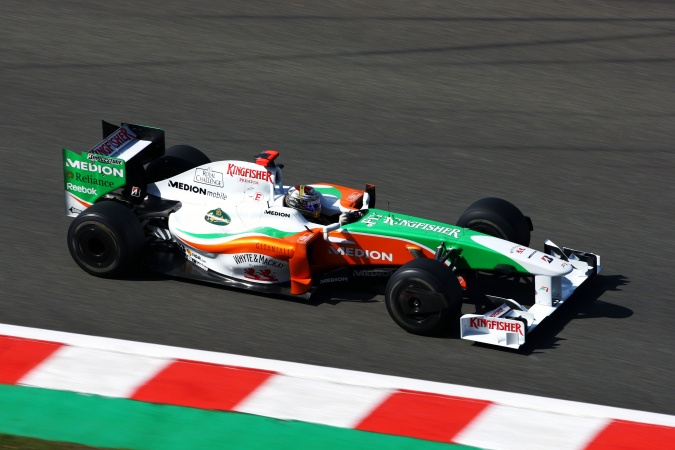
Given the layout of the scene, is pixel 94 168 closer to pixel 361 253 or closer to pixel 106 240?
pixel 106 240

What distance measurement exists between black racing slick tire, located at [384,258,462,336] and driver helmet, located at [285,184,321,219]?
3.47 ft

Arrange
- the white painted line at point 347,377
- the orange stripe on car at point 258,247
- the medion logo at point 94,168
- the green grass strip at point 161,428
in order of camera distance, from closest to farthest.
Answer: the green grass strip at point 161,428 → the white painted line at point 347,377 → the orange stripe on car at point 258,247 → the medion logo at point 94,168

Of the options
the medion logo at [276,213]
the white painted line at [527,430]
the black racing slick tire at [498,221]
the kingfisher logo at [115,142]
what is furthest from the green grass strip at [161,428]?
the kingfisher logo at [115,142]

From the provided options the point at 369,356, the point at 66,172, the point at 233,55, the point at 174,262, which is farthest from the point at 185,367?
the point at 233,55

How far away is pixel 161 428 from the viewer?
19.1 ft

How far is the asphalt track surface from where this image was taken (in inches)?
287

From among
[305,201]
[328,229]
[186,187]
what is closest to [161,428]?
[328,229]

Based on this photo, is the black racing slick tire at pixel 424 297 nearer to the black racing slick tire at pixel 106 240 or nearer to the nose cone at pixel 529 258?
the nose cone at pixel 529 258

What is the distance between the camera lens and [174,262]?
8227mm

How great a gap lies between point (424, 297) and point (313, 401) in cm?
137

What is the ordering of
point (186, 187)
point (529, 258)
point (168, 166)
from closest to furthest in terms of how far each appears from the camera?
point (529, 258), point (186, 187), point (168, 166)

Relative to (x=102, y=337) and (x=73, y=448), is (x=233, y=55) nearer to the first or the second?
(x=102, y=337)

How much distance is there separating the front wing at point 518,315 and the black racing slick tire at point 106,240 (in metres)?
2.65

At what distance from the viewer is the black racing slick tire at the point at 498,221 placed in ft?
26.6
